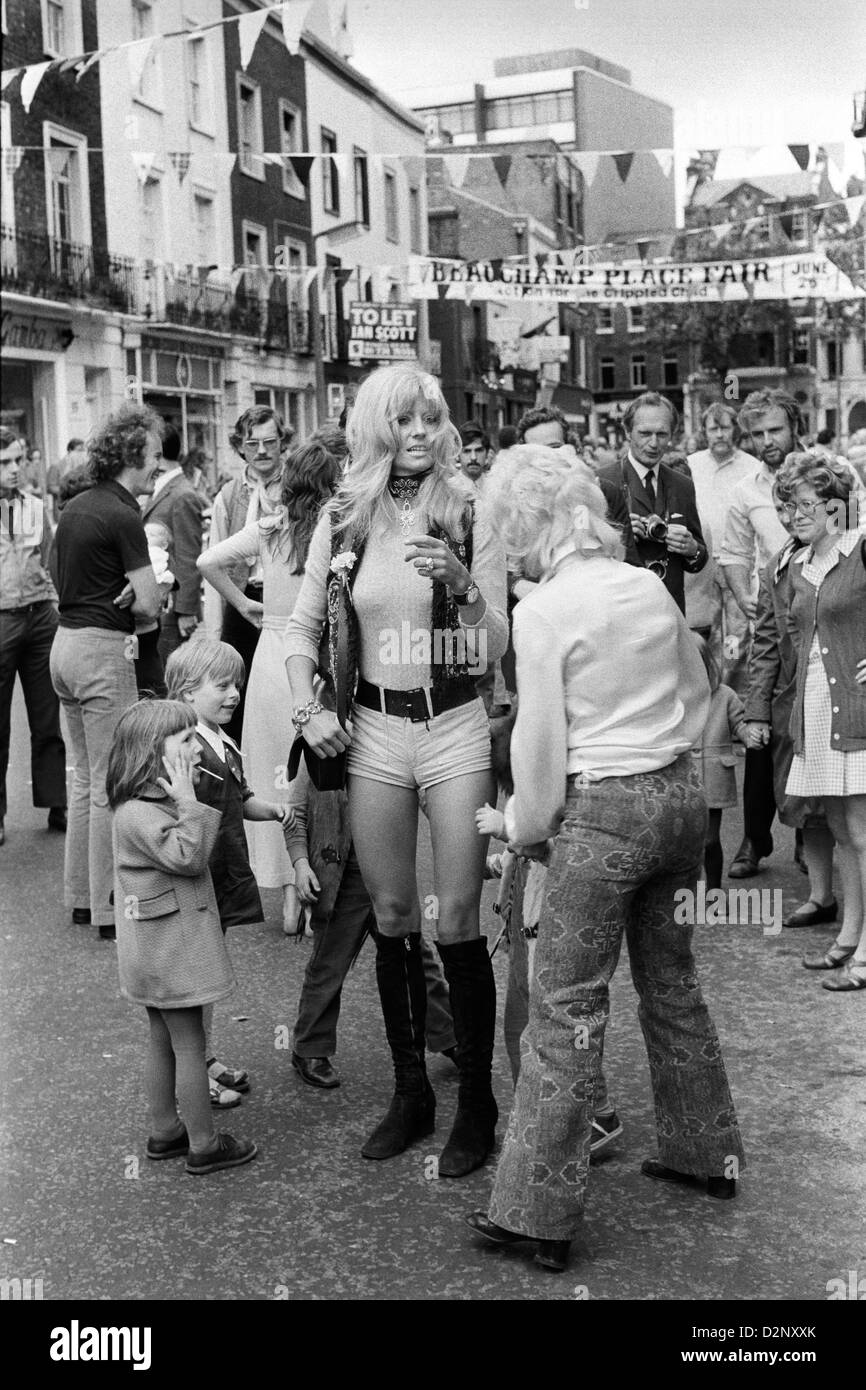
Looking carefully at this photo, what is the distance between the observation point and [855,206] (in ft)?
54.1

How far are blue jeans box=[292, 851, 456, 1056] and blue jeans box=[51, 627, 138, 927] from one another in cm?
186

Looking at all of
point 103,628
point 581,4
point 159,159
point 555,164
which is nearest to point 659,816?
point 103,628

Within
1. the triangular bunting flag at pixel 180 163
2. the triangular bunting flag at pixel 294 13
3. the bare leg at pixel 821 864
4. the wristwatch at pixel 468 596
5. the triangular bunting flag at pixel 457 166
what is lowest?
the bare leg at pixel 821 864

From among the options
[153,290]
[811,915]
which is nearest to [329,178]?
[153,290]

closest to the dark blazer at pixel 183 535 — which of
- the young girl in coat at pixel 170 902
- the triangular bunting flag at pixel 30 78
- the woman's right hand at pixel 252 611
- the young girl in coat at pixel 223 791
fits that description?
the woman's right hand at pixel 252 611

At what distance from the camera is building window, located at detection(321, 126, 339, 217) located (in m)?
37.6

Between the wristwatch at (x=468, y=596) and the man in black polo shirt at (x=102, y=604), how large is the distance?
8.95ft

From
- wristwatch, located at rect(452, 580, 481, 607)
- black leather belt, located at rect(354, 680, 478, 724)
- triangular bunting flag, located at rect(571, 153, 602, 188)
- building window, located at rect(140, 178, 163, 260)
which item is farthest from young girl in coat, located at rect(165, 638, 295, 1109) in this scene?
building window, located at rect(140, 178, 163, 260)

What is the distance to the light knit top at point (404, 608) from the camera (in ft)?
12.6

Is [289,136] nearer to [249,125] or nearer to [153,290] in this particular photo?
[249,125]

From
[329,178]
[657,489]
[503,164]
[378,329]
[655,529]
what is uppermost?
[329,178]

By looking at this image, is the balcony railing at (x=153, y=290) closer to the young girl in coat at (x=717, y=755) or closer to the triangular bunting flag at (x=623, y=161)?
the triangular bunting flag at (x=623, y=161)

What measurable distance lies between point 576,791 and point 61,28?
26.3 metres
